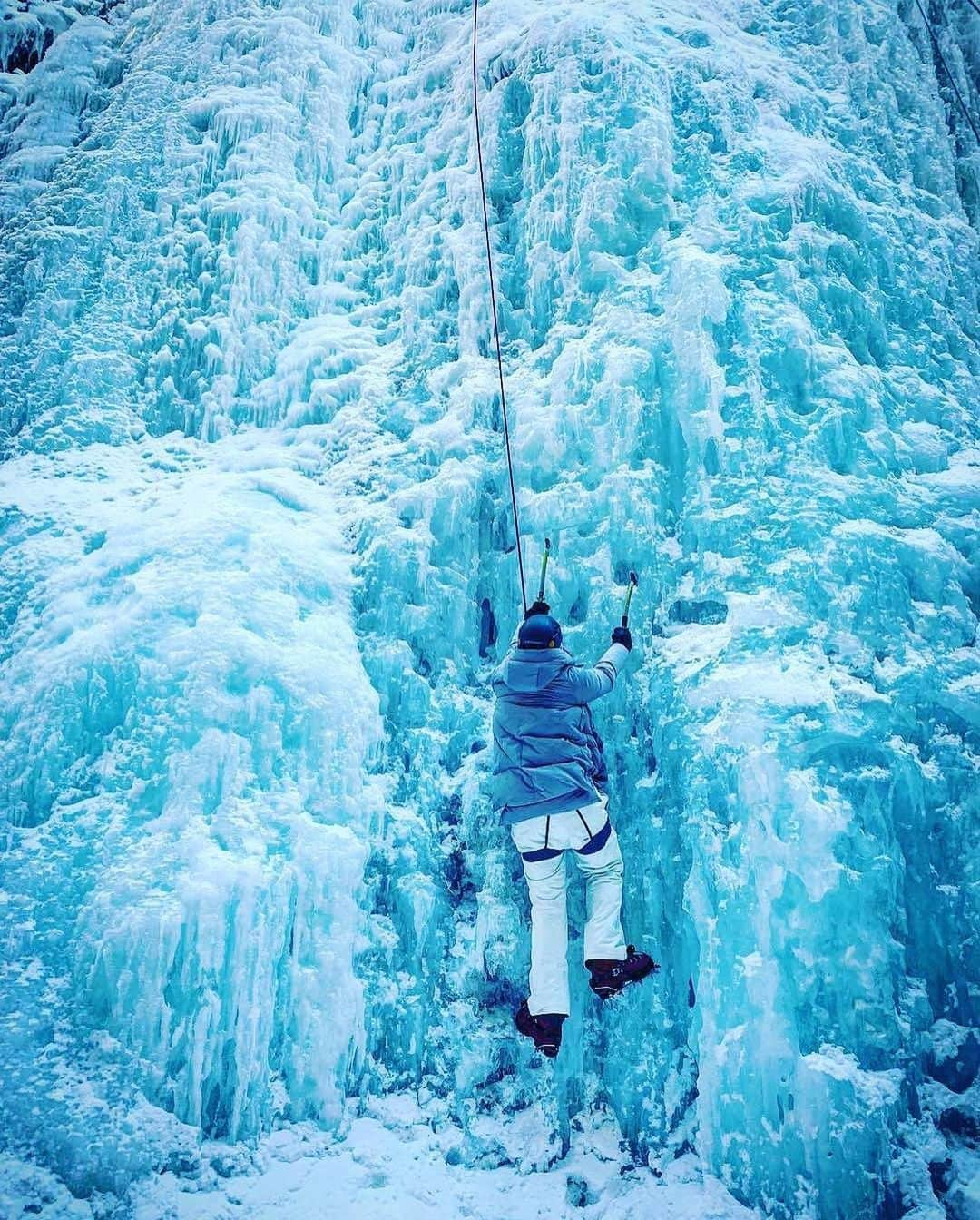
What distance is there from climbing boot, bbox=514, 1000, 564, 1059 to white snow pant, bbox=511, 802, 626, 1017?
32mm

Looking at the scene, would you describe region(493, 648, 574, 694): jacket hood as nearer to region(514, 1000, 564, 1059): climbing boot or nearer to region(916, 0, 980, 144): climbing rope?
region(514, 1000, 564, 1059): climbing boot

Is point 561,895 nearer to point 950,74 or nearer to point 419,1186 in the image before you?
point 419,1186

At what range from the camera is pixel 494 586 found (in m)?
5.57

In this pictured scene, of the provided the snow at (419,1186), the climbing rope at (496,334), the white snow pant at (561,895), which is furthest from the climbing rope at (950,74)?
the snow at (419,1186)

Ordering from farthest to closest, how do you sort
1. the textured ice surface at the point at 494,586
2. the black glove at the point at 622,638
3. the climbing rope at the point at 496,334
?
the climbing rope at the point at 496,334 < the black glove at the point at 622,638 < the textured ice surface at the point at 494,586

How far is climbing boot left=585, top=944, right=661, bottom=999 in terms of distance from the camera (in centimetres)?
397

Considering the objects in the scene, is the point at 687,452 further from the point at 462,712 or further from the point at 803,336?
the point at 462,712

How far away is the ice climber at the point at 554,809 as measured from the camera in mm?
4016

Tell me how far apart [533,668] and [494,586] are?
4.71 feet

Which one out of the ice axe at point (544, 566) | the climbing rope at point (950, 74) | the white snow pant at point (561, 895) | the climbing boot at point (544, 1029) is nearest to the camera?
the climbing boot at point (544, 1029)

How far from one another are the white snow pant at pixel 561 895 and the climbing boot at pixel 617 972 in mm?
38

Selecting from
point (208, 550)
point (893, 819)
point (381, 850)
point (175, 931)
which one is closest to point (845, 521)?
point (893, 819)

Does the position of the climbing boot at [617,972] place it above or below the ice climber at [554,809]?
below

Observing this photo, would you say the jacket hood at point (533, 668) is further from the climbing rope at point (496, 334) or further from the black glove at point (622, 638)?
the climbing rope at point (496, 334)
